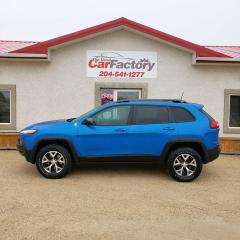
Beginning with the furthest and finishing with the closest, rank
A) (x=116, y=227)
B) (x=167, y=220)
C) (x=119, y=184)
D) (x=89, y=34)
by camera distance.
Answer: (x=89, y=34) < (x=119, y=184) < (x=167, y=220) < (x=116, y=227)

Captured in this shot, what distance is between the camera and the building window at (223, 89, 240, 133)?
1145 cm

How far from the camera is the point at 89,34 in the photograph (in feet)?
35.4

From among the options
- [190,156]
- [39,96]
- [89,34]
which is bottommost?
[190,156]

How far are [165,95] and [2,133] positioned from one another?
568 cm

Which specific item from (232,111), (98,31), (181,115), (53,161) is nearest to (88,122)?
(53,161)

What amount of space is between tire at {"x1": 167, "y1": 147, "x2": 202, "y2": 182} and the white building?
423 cm

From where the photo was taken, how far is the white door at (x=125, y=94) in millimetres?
11367

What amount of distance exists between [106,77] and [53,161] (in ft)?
15.3

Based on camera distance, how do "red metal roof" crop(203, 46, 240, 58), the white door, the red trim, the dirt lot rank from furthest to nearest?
"red metal roof" crop(203, 46, 240, 58) < the white door < the red trim < the dirt lot

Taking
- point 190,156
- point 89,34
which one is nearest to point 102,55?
point 89,34

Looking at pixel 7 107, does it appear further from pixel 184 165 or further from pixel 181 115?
pixel 184 165

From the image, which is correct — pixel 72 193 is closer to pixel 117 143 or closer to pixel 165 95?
pixel 117 143

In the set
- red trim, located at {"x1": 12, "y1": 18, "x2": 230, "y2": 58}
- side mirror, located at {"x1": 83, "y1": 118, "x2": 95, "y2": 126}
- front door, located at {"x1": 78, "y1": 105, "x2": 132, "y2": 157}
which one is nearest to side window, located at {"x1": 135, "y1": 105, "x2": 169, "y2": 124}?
front door, located at {"x1": 78, "y1": 105, "x2": 132, "y2": 157}

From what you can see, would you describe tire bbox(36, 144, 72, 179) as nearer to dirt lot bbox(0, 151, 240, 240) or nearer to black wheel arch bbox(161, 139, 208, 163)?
dirt lot bbox(0, 151, 240, 240)
